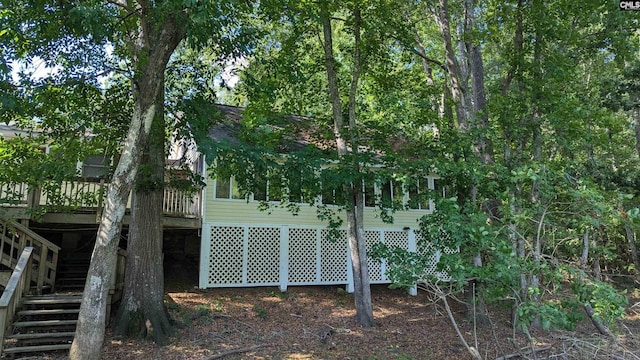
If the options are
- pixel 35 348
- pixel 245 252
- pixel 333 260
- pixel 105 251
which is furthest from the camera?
pixel 333 260

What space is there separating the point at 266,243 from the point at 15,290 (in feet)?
22.3

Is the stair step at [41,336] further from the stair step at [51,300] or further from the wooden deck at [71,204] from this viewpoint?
the wooden deck at [71,204]

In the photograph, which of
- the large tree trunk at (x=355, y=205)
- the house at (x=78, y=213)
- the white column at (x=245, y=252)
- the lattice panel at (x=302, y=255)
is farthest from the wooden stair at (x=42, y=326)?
the lattice panel at (x=302, y=255)

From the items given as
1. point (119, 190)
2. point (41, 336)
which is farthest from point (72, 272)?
point (119, 190)

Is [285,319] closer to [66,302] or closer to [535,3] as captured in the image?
[66,302]

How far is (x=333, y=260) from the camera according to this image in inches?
527

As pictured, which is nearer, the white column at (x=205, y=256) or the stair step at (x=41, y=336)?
the stair step at (x=41, y=336)

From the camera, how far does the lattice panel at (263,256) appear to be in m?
12.2

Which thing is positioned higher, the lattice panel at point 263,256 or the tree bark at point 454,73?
the tree bark at point 454,73

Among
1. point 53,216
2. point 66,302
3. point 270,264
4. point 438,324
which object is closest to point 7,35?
point 66,302

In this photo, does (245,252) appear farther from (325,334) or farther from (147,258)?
(147,258)

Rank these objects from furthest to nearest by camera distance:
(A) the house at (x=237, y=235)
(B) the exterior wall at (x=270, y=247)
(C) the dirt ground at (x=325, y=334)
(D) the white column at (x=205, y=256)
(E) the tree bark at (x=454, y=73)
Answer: (B) the exterior wall at (x=270, y=247)
(D) the white column at (x=205, y=256)
(A) the house at (x=237, y=235)
(E) the tree bark at (x=454, y=73)
(C) the dirt ground at (x=325, y=334)

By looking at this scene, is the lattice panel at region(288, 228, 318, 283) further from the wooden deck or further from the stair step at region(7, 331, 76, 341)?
the stair step at region(7, 331, 76, 341)

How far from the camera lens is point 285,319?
966 centimetres
